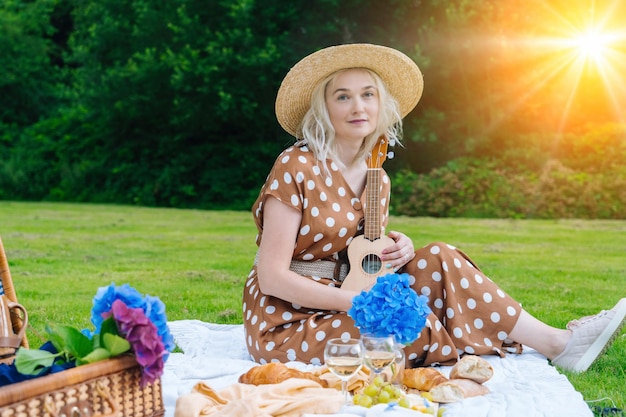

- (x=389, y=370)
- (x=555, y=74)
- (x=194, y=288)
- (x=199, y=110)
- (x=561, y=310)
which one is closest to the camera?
(x=389, y=370)

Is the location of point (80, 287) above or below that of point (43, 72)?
below

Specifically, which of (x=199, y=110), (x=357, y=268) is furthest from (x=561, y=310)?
(x=199, y=110)

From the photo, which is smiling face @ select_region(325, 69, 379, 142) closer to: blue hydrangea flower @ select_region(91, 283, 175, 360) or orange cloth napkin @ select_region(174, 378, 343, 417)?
orange cloth napkin @ select_region(174, 378, 343, 417)

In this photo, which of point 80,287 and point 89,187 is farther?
point 89,187

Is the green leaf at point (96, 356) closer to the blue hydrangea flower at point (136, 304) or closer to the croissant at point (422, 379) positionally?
the blue hydrangea flower at point (136, 304)

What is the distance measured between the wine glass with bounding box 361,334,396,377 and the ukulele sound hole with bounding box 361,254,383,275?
2.94ft

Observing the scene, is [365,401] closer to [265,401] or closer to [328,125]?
[265,401]

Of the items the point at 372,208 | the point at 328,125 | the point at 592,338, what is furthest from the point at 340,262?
the point at 592,338

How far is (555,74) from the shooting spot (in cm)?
1670

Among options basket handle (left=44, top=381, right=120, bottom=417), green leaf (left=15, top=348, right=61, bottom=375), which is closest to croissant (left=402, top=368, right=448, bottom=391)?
basket handle (left=44, top=381, right=120, bottom=417)

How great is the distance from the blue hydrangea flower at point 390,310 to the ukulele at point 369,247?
68cm

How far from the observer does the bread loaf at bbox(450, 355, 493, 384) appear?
3139 mm

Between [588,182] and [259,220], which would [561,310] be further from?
[588,182]

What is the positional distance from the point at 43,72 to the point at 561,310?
20689 millimetres
